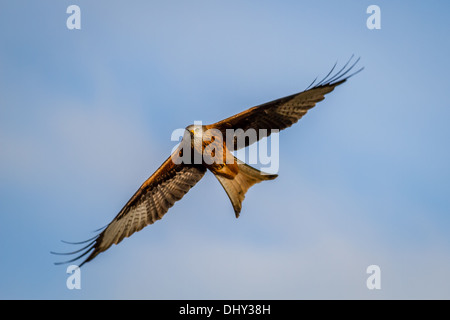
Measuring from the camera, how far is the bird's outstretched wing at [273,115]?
7.90m

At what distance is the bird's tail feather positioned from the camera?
26.2 feet

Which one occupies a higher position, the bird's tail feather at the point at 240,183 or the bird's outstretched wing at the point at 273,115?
the bird's outstretched wing at the point at 273,115

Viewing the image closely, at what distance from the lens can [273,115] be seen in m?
8.12

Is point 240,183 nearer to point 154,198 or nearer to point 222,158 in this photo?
point 222,158

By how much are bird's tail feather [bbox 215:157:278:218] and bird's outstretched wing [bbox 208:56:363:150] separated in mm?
431

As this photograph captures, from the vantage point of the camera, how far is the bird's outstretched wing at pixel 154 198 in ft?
28.6

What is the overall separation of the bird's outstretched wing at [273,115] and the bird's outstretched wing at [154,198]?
0.97 metres

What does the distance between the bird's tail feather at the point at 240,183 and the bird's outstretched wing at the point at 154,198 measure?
Answer: 0.78 m

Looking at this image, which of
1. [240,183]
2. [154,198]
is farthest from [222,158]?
[154,198]

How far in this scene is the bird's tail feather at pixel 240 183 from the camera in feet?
26.2

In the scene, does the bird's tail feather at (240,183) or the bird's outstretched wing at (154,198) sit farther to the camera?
the bird's outstretched wing at (154,198)

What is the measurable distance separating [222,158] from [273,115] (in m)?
1.07
